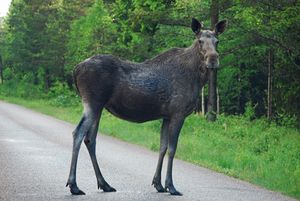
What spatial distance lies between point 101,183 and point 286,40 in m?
11.9

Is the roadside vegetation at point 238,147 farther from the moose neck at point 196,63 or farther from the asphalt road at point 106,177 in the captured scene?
the moose neck at point 196,63

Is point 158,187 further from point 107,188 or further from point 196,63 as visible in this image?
point 196,63

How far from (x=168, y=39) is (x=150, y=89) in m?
19.7

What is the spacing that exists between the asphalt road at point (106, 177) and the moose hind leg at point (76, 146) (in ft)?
0.39

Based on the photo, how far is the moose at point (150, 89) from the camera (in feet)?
27.0

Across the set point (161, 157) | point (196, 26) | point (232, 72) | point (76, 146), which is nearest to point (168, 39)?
point (232, 72)

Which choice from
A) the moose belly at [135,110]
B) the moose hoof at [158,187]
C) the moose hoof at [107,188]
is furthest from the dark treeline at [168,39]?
the moose hoof at [107,188]

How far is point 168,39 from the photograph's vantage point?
2803 cm

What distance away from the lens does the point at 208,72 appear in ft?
28.5

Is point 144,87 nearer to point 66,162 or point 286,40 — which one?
point 66,162

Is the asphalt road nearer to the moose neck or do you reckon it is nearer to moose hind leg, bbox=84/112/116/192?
moose hind leg, bbox=84/112/116/192

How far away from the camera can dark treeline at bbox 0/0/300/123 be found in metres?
18.6

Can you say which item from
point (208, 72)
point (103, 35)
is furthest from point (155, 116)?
point (103, 35)

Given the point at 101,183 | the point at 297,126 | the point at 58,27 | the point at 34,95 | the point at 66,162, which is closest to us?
the point at 101,183
